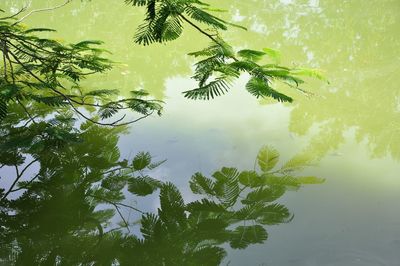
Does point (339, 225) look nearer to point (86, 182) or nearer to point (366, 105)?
point (86, 182)

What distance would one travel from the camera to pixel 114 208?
198 cm

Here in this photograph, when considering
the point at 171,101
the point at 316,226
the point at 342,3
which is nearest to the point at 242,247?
the point at 316,226

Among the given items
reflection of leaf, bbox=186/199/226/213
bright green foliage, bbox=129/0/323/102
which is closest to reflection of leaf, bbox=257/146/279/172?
reflection of leaf, bbox=186/199/226/213

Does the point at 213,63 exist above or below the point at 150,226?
above

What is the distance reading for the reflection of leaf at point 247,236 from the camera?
5.58 feet

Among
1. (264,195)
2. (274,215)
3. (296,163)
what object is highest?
(296,163)

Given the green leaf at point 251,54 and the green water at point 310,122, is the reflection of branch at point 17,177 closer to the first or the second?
the green water at point 310,122

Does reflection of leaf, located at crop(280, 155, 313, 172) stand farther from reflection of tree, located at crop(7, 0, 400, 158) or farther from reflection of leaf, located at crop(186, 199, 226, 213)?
reflection of leaf, located at crop(186, 199, 226, 213)

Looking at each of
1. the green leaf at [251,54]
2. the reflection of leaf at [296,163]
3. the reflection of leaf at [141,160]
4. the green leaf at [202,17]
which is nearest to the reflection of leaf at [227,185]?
the reflection of leaf at [296,163]

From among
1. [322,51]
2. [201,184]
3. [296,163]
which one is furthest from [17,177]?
[322,51]

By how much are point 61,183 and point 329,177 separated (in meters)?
1.31

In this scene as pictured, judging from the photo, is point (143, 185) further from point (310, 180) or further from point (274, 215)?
point (310, 180)

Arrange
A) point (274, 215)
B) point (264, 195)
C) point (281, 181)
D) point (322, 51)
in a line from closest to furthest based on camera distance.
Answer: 1. point (274, 215)
2. point (264, 195)
3. point (281, 181)
4. point (322, 51)

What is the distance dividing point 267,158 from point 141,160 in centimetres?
67
